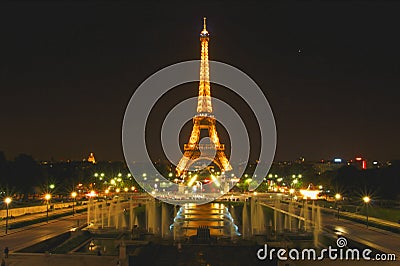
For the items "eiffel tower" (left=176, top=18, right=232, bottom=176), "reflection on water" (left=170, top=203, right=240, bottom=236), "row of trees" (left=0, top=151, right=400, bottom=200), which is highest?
"eiffel tower" (left=176, top=18, right=232, bottom=176)

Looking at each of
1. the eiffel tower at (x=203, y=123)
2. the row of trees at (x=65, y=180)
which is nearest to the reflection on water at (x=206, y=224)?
the row of trees at (x=65, y=180)

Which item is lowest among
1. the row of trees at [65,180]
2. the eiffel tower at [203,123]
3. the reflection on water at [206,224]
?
the reflection on water at [206,224]

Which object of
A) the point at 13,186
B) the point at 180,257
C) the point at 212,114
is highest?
the point at 212,114

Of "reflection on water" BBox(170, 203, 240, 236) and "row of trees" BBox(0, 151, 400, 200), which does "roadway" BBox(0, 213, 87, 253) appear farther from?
"row of trees" BBox(0, 151, 400, 200)

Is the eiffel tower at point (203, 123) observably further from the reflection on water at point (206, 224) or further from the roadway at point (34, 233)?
the roadway at point (34, 233)

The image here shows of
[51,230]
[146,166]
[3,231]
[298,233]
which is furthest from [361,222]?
[146,166]

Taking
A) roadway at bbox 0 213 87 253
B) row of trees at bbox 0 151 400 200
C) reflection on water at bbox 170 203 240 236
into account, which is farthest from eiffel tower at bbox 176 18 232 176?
roadway at bbox 0 213 87 253

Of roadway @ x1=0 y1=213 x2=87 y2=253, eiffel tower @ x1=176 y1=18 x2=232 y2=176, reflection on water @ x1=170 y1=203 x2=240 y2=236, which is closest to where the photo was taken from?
roadway @ x1=0 y1=213 x2=87 y2=253

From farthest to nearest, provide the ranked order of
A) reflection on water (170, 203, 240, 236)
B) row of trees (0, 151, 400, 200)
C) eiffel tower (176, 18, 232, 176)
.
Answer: eiffel tower (176, 18, 232, 176), row of trees (0, 151, 400, 200), reflection on water (170, 203, 240, 236)

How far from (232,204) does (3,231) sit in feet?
70.8

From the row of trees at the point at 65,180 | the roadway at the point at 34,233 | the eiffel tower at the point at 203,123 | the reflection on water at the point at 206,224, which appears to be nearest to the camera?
the roadway at the point at 34,233

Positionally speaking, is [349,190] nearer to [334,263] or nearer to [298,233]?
[298,233]

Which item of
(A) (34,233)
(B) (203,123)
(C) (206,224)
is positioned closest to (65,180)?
(C) (206,224)

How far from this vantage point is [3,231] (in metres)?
19.7
